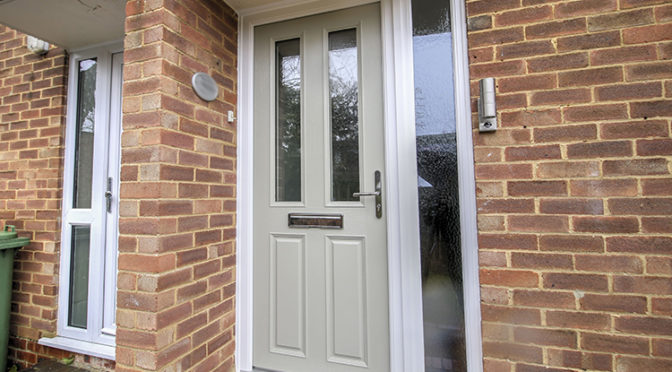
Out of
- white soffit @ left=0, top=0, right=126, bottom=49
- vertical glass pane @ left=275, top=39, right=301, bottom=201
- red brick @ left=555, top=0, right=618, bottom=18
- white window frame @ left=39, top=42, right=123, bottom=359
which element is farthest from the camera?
white window frame @ left=39, top=42, right=123, bottom=359

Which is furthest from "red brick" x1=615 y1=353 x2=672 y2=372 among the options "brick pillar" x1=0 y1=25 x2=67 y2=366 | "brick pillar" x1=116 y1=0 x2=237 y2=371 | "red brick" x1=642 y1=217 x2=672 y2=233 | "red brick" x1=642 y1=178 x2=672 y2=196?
"brick pillar" x1=0 y1=25 x2=67 y2=366

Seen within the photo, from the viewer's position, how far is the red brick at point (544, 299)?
4.21 feet

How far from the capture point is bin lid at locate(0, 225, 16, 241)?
200cm

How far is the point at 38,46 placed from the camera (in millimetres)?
2201

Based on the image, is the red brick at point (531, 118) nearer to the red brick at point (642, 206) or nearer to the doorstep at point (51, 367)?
the red brick at point (642, 206)

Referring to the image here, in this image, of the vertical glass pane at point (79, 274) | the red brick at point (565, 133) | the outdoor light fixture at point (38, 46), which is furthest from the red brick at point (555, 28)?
the outdoor light fixture at point (38, 46)

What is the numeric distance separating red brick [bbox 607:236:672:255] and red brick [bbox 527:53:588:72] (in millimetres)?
740

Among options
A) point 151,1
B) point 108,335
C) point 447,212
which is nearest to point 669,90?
point 447,212

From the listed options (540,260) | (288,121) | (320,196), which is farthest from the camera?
(288,121)

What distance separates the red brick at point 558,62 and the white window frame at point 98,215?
2.44 m

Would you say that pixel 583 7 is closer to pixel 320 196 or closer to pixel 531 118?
pixel 531 118

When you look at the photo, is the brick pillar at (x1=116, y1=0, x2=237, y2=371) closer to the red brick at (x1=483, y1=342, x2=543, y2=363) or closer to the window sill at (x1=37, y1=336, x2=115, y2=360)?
the window sill at (x1=37, y1=336, x2=115, y2=360)

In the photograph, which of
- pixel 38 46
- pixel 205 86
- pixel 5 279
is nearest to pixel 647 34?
pixel 205 86

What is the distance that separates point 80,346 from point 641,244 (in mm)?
3059
